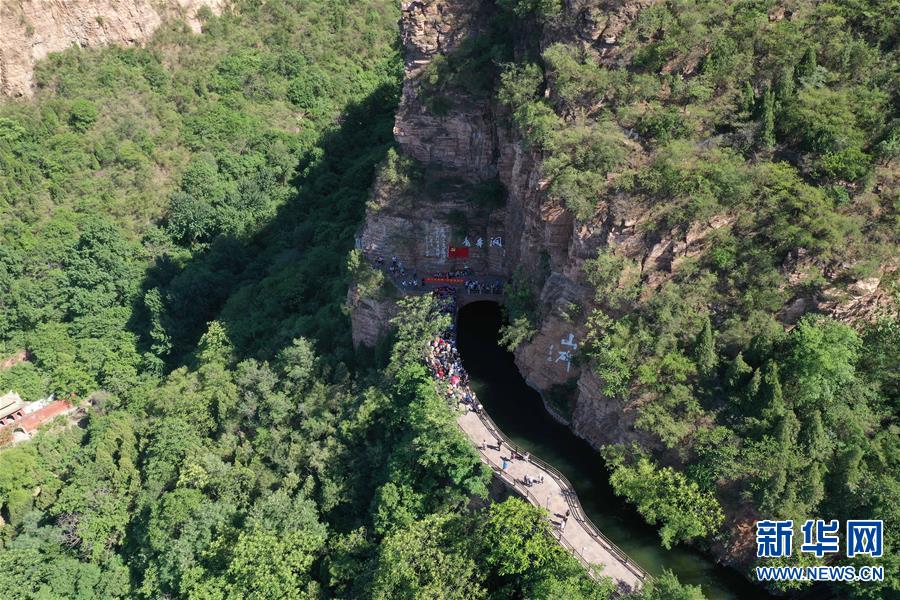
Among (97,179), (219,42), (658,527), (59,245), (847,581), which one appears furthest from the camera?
(219,42)

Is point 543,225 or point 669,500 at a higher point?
point 543,225

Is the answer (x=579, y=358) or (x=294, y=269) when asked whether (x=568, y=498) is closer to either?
(x=579, y=358)

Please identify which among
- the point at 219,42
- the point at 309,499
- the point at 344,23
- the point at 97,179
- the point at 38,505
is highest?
the point at 344,23

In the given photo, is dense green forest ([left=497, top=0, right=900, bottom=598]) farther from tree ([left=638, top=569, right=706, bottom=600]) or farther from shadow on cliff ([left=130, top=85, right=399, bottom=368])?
shadow on cliff ([left=130, top=85, right=399, bottom=368])

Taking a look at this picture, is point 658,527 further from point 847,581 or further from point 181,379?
point 181,379

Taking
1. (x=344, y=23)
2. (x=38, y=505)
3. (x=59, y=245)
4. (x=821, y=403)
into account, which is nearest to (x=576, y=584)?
(x=821, y=403)

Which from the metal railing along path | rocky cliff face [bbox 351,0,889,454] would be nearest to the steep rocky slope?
rocky cliff face [bbox 351,0,889,454]

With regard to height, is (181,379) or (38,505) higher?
(181,379)

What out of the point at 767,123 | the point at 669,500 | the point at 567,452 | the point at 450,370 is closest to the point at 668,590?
the point at 669,500
